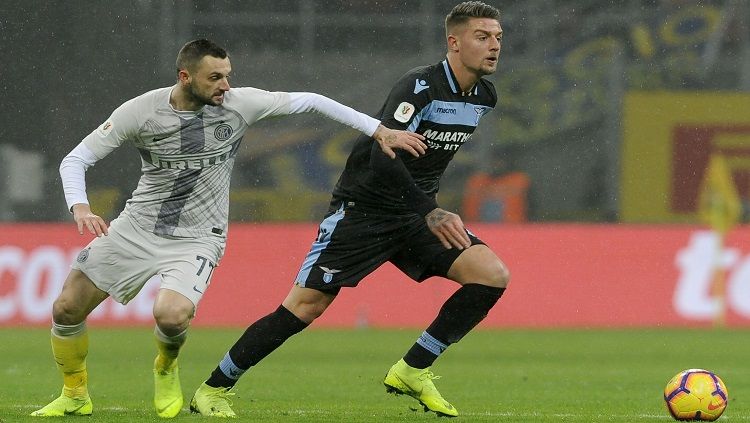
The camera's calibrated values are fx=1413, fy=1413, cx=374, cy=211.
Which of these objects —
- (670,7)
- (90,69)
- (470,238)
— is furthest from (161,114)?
(670,7)

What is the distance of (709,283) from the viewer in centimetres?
1539

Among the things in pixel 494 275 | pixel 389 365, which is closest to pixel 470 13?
pixel 494 275

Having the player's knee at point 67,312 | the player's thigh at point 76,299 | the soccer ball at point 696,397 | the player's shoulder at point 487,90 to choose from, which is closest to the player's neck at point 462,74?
the player's shoulder at point 487,90

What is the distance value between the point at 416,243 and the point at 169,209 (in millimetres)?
1287

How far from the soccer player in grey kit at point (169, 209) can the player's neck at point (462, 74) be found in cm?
60

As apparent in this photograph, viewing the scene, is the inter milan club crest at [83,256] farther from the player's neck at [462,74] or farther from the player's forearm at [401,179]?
the player's neck at [462,74]

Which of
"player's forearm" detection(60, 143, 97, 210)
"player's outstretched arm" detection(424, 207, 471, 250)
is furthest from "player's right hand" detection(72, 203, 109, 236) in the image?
"player's outstretched arm" detection(424, 207, 471, 250)

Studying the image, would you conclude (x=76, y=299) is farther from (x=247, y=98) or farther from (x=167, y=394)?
(x=247, y=98)

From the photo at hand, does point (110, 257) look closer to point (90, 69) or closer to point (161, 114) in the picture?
point (161, 114)

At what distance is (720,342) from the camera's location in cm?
1383

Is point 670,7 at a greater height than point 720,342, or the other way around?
point 670,7

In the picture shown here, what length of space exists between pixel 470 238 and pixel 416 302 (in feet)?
26.5

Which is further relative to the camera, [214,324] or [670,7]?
[670,7]

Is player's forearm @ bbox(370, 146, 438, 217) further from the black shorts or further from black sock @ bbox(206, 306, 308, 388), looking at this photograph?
black sock @ bbox(206, 306, 308, 388)
